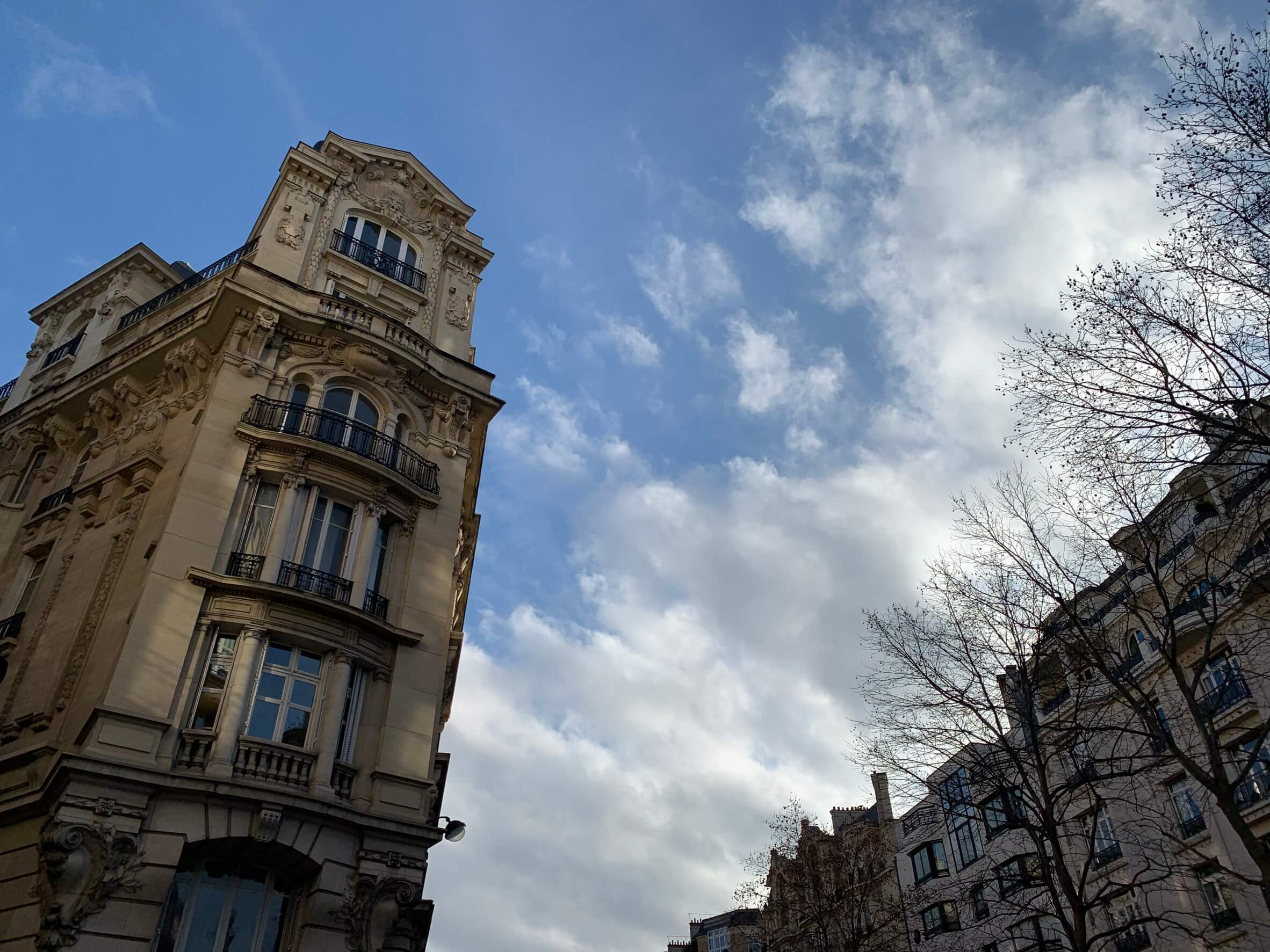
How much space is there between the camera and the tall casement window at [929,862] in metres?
41.3

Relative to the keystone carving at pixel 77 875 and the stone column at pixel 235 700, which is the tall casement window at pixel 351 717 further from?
the keystone carving at pixel 77 875

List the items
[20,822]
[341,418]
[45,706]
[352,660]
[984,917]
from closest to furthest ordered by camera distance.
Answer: [20,822], [45,706], [352,660], [341,418], [984,917]

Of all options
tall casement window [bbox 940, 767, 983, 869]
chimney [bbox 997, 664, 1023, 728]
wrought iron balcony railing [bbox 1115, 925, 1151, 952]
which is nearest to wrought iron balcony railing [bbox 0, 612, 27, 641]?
chimney [bbox 997, 664, 1023, 728]

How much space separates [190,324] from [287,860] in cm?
1415

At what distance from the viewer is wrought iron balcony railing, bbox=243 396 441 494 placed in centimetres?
2217

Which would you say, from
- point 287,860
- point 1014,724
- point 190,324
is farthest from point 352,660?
point 1014,724

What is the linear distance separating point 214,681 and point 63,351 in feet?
58.8

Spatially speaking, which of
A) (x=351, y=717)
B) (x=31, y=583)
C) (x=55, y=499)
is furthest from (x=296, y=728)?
(x=55, y=499)

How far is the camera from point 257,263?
25000mm

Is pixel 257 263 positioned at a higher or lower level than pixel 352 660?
higher

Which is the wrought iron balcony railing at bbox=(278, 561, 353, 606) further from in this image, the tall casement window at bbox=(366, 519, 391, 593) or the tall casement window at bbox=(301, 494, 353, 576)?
the tall casement window at bbox=(366, 519, 391, 593)

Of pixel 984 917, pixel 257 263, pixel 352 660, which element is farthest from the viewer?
pixel 984 917

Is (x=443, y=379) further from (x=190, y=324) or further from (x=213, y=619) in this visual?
(x=213, y=619)

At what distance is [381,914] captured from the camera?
17.4 metres
